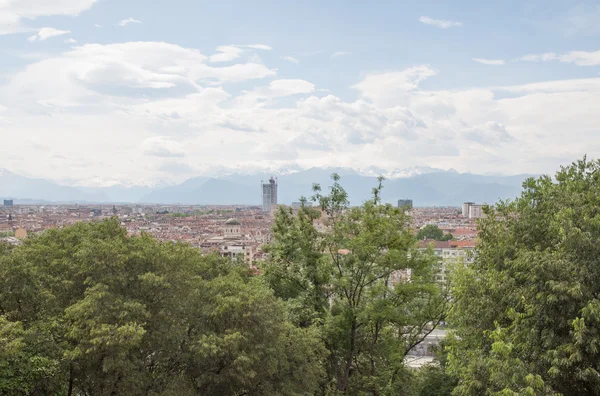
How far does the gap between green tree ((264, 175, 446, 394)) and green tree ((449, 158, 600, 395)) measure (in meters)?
3.23

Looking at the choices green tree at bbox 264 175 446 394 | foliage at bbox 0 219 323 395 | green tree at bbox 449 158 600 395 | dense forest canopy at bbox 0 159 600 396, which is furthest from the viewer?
green tree at bbox 264 175 446 394

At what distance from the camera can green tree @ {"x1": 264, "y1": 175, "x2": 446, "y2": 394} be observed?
15102mm

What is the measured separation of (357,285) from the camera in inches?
608

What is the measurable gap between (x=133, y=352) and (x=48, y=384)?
82.1 inches

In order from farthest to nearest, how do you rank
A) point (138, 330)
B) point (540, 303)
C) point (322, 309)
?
point (322, 309) < point (138, 330) < point (540, 303)

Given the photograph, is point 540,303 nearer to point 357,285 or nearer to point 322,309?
point 357,285

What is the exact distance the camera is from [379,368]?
1731 cm

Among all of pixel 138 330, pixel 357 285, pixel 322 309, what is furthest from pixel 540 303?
pixel 322 309

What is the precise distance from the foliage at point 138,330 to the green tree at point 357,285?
8.86 feet

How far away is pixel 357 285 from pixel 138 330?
7.32 metres

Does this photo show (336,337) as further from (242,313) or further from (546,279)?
(546,279)

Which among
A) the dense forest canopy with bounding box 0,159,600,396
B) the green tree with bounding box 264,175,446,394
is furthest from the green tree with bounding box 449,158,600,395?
the green tree with bounding box 264,175,446,394

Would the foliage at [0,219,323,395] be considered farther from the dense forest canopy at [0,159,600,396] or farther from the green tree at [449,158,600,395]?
the green tree at [449,158,600,395]

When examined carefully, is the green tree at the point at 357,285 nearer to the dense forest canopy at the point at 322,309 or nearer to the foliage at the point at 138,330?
the dense forest canopy at the point at 322,309
